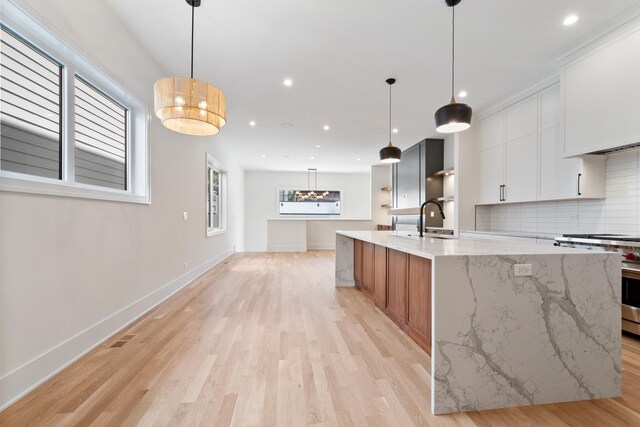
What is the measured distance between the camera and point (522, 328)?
1573mm

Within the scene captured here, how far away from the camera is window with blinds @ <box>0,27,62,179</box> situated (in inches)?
66.3

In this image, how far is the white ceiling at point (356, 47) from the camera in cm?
240

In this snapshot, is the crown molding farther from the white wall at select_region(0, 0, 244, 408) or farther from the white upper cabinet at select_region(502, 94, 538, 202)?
the white wall at select_region(0, 0, 244, 408)

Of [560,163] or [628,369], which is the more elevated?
[560,163]

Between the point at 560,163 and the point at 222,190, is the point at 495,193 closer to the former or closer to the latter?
the point at 560,163

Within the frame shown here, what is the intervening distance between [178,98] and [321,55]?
1.71 m

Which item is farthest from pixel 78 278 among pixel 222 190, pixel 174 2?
pixel 222 190

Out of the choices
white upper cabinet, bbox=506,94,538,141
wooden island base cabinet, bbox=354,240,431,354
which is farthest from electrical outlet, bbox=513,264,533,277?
white upper cabinet, bbox=506,94,538,141

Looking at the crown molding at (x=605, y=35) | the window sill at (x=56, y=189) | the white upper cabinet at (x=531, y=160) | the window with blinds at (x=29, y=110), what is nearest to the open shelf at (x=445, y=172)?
the white upper cabinet at (x=531, y=160)

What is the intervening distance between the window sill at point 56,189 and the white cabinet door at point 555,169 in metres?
4.56

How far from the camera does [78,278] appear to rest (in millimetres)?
2133

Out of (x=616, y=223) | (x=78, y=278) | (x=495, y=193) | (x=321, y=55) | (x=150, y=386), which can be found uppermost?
(x=321, y=55)

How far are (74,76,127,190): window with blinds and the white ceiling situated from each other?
759 mm

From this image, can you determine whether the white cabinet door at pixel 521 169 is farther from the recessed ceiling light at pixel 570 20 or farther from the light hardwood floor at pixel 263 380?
the light hardwood floor at pixel 263 380
